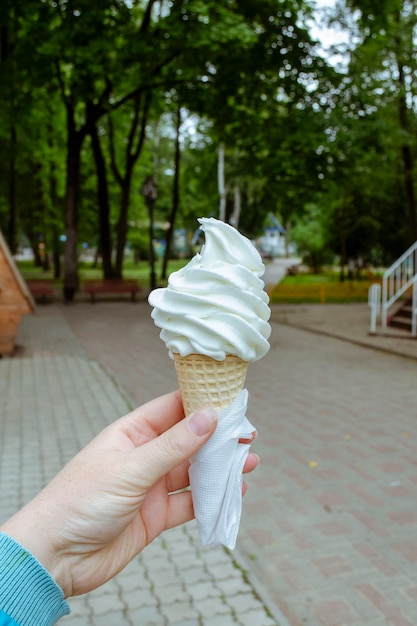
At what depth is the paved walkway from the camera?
11.0 feet

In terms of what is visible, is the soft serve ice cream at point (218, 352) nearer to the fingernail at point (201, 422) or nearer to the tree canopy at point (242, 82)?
the fingernail at point (201, 422)

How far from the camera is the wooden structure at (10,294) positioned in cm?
1000

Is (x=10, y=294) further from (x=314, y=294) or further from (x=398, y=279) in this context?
(x=314, y=294)

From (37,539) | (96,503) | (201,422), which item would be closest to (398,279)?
(201,422)

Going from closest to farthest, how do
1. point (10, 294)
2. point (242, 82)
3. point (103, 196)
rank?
point (10, 294) < point (242, 82) < point (103, 196)

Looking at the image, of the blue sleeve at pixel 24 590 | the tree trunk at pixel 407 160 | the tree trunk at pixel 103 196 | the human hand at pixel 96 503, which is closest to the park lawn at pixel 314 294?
the tree trunk at pixel 407 160

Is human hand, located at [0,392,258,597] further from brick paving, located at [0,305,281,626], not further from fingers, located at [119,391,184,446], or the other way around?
brick paving, located at [0,305,281,626]

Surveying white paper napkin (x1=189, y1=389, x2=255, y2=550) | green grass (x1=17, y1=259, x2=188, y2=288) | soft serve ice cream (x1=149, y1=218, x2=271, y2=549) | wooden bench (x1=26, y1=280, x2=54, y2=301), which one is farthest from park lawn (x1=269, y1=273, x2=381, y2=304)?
white paper napkin (x1=189, y1=389, x2=255, y2=550)

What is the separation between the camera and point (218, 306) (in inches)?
85.6

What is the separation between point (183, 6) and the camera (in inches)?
587

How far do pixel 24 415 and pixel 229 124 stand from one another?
48.6 feet

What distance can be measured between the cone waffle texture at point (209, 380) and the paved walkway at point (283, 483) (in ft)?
5.49

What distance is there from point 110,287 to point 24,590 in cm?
2086

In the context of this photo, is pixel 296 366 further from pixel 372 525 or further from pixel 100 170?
pixel 100 170
